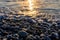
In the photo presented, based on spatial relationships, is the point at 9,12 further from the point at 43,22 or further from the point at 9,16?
the point at 43,22

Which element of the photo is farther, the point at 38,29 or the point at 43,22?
the point at 43,22

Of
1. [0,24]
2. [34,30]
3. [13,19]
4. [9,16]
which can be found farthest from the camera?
[9,16]

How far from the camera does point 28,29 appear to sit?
5.92 meters

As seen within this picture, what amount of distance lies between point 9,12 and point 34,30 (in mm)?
2256

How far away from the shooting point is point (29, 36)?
5.47 meters

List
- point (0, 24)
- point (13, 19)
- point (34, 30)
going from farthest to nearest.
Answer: point (13, 19) < point (0, 24) < point (34, 30)

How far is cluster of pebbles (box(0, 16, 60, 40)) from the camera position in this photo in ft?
18.0

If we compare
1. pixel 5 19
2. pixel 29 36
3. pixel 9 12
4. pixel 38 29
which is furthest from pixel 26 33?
pixel 9 12

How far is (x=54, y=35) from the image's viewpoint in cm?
555

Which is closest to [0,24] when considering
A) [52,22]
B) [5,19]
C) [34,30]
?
[5,19]

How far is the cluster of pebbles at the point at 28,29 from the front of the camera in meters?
5.47

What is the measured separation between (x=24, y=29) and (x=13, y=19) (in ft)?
3.47

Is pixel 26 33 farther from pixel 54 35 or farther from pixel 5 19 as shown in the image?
pixel 5 19

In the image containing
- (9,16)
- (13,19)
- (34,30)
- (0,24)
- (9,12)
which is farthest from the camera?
(9,12)
